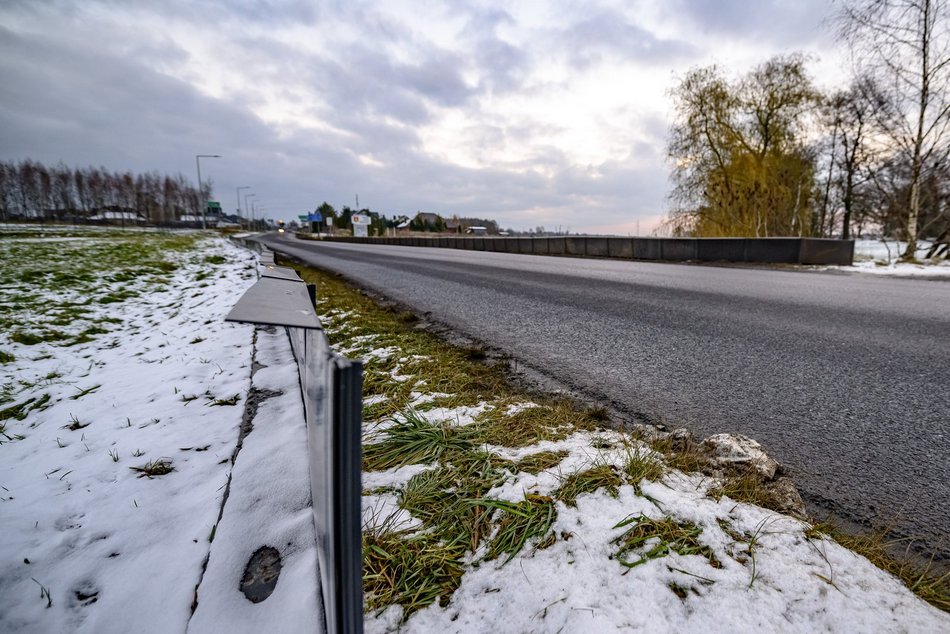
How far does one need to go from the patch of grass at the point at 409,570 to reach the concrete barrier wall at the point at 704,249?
1392 centimetres

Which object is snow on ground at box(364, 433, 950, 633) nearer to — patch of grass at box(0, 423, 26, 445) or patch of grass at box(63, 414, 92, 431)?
patch of grass at box(63, 414, 92, 431)

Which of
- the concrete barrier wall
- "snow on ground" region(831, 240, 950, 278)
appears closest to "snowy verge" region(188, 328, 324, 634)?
"snow on ground" region(831, 240, 950, 278)

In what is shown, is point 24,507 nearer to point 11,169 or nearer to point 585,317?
point 585,317

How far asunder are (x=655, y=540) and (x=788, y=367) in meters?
2.45

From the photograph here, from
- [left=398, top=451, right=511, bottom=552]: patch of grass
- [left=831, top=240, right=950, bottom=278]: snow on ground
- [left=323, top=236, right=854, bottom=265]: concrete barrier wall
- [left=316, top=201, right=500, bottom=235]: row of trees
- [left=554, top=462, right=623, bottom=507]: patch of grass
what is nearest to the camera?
[left=398, top=451, right=511, bottom=552]: patch of grass

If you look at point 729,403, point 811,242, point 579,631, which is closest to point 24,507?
point 579,631

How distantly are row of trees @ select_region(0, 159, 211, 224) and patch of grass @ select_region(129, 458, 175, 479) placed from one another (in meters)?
71.7

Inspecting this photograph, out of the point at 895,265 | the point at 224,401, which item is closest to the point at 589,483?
the point at 224,401

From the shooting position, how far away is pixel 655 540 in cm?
132

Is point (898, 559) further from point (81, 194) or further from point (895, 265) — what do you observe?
point (81, 194)

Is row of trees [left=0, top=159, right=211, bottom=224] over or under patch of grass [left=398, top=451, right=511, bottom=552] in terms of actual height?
over

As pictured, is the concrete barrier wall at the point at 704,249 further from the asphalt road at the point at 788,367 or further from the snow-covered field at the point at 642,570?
the snow-covered field at the point at 642,570

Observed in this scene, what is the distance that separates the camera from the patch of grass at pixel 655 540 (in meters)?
1.26

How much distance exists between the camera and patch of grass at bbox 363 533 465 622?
1.18 metres
